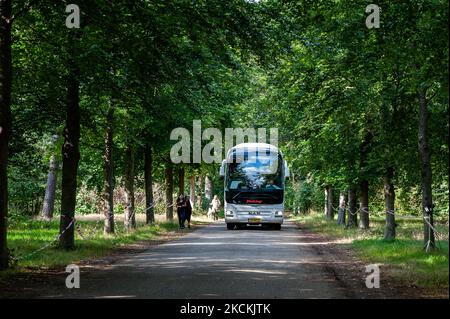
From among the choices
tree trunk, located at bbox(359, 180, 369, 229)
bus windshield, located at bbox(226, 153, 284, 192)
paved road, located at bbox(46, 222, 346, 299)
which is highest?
bus windshield, located at bbox(226, 153, 284, 192)

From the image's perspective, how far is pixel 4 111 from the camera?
12.8 metres

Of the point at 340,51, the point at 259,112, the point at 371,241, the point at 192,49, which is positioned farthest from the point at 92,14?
the point at 259,112

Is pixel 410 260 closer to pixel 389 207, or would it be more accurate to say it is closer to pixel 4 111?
pixel 389 207

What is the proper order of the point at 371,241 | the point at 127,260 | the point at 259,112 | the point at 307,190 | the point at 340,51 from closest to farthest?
the point at 127,260, the point at 340,51, the point at 371,241, the point at 259,112, the point at 307,190

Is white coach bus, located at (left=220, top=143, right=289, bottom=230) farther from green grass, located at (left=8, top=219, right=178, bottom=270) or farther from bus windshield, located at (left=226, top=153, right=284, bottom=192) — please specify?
green grass, located at (left=8, top=219, right=178, bottom=270)

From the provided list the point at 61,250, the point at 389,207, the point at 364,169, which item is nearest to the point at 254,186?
the point at 364,169

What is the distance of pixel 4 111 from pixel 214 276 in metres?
5.21

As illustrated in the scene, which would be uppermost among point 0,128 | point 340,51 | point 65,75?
point 340,51

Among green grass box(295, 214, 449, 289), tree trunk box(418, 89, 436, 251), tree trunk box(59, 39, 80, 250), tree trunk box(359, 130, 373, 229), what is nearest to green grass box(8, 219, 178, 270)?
tree trunk box(59, 39, 80, 250)

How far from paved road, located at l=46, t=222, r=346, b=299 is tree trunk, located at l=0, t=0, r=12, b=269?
1.75 m

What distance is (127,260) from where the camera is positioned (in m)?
16.4

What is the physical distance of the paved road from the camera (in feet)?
34.2
